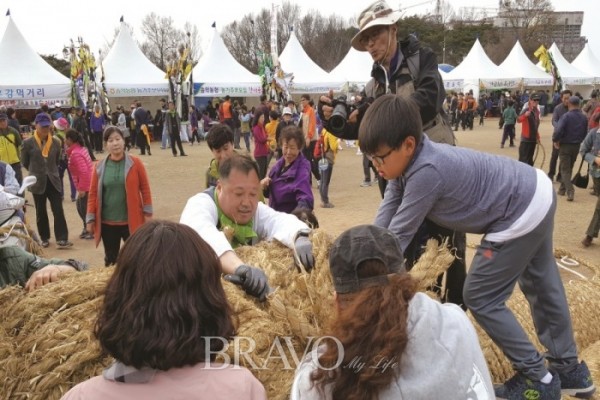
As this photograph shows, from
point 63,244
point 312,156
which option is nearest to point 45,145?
point 63,244

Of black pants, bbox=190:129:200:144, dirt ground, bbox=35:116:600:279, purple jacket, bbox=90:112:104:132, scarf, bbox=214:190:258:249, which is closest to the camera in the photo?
scarf, bbox=214:190:258:249

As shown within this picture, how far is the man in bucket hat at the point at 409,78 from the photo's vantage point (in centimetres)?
308

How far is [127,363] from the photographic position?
131 centimetres

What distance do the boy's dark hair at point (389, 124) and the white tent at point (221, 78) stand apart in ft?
72.3

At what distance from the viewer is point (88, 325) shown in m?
1.83

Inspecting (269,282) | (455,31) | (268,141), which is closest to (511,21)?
(455,31)

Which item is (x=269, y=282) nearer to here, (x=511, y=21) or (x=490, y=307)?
(x=490, y=307)

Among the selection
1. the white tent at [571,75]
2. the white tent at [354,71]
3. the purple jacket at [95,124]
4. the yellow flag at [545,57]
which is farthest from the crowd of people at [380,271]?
the white tent at [571,75]

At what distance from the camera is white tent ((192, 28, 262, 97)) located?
23.9 meters

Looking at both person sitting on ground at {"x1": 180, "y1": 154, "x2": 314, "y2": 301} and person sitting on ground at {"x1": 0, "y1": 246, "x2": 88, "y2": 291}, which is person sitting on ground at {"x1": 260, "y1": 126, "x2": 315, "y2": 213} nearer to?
person sitting on ground at {"x1": 180, "y1": 154, "x2": 314, "y2": 301}

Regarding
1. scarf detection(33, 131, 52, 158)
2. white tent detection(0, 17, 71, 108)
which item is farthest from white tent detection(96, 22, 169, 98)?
scarf detection(33, 131, 52, 158)

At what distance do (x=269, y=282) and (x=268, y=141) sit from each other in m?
10.2

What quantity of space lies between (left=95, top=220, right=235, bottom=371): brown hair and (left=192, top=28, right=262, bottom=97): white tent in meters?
22.8

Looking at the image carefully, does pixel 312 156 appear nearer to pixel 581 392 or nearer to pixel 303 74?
pixel 581 392
